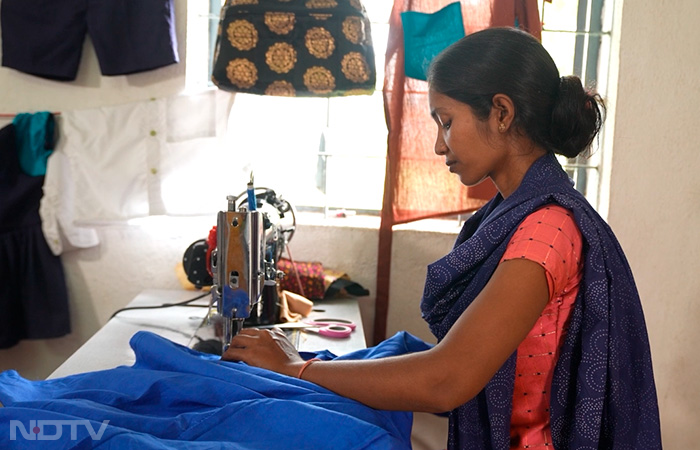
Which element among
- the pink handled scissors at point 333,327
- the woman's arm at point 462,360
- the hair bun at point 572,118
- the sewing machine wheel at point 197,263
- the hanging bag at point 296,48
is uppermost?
the hanging bag at point 296,48

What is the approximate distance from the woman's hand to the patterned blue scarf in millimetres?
301

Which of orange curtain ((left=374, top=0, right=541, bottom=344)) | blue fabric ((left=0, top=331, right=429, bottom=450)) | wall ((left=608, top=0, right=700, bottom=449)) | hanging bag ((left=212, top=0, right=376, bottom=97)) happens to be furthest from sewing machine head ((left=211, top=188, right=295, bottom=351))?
wall ((left=608, top=0, right=700, bottom=449))

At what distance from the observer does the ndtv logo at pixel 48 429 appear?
3.36 feet

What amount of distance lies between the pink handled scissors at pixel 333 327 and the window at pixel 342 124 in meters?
0.73

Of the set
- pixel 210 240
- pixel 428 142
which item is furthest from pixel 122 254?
pixel 428 142

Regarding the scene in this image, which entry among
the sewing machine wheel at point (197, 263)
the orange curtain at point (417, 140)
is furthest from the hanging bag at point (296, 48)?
the sewing machine wheel at point (197, 263)

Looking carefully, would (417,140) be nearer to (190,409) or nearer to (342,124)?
(342,124)

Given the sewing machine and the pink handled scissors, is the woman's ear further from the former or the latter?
the pink handled scissors

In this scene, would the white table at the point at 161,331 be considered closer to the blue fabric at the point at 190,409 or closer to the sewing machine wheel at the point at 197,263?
the sewing machine wheel at the point at 197,263

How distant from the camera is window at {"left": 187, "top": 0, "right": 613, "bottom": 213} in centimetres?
290

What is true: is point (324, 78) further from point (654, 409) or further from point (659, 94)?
point (654, 409)

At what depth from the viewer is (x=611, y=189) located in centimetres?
275

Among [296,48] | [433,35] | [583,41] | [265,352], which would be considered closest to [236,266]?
[265,352]

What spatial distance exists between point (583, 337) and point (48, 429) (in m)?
0.90
